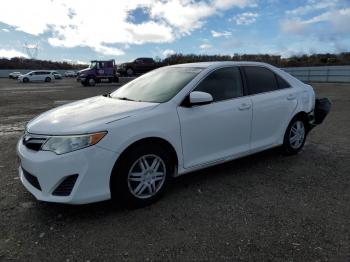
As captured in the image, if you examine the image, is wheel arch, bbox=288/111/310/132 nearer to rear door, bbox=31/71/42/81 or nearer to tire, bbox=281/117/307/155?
tire, bbox=281/117/307/155

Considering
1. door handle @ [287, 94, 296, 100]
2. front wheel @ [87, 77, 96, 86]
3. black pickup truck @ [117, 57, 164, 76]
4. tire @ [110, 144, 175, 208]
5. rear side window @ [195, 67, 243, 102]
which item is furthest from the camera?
black pickup truck @ [117, 57, 164, 76]

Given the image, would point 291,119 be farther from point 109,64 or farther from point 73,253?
point 109,64

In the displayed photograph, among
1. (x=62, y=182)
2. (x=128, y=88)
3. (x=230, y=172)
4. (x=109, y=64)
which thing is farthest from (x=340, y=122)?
(x=109, y=64)

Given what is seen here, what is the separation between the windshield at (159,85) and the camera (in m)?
4.08

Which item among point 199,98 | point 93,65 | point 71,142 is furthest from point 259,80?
point 93,65

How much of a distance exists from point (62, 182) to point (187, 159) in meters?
1.43

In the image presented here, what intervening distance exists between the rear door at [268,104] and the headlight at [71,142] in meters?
2.33

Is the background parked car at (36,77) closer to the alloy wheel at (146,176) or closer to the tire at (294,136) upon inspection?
the tire at (294,136)

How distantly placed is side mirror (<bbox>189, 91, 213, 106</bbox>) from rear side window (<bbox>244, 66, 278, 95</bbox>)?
40.7 inches

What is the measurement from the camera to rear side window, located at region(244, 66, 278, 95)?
4.77 m

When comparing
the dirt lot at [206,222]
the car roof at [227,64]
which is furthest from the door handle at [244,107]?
the dirt lot at [206,222]

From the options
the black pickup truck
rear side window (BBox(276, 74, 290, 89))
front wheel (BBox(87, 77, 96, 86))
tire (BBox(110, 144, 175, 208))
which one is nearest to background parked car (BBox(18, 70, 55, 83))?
the black pickup truck

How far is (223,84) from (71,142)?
219cm

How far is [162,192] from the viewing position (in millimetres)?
3768
